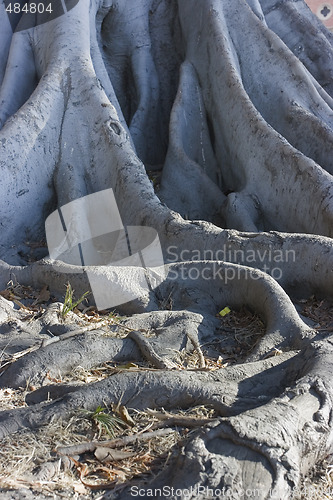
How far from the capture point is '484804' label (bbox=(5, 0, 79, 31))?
5.79 meters

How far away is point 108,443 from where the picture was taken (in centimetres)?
211

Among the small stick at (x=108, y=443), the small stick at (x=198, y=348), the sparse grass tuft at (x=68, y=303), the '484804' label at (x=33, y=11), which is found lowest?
the small stick at (x=198, y=348)

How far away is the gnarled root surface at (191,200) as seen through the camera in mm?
2199

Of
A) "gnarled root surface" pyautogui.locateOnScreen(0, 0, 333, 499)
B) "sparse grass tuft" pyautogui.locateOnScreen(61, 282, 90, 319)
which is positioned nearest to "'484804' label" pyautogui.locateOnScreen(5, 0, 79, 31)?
"gnarled root surface" pyautogui.locateOnScreen(0, 0, 333, 499)

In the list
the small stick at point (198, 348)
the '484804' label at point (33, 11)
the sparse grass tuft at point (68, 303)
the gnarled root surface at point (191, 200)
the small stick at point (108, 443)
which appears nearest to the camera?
the small stick at point (108, 443)

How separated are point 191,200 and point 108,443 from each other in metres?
3.57

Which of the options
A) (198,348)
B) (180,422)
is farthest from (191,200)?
(180,422)

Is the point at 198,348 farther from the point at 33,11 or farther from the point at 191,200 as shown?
the point at 33,11

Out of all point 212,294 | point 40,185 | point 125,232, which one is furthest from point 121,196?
point 212,294

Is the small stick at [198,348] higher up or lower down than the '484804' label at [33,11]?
lower down

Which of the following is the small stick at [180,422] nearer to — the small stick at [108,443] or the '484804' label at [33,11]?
the small stick at [108,443]

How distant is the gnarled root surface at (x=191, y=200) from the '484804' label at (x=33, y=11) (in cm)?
13

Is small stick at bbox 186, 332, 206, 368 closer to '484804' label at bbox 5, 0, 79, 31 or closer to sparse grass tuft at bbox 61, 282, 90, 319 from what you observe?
sparse grass tuft at bbox 61, 282, 90, 319

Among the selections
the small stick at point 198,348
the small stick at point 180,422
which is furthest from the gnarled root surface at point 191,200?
the small stick at point 180,422
